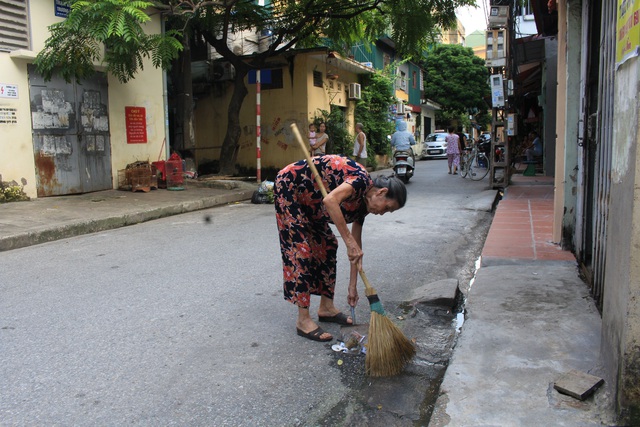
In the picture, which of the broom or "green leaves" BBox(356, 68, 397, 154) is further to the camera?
"green leaves" BBox(356, 68, 397, 154)

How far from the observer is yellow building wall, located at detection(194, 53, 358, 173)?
16156 millimetres

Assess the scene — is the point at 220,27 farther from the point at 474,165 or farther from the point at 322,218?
the point at 322,218

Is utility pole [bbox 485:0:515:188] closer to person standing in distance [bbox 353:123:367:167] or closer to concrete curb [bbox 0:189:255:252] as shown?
person standing in distance [bbox 353:123:367:167]

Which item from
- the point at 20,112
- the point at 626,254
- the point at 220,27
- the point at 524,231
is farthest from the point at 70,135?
the point at 626,254

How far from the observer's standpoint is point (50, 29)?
29.3 feet

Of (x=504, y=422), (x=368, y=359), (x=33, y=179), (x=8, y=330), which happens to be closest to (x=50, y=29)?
(x=33, y=179)

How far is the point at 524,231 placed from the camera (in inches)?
255

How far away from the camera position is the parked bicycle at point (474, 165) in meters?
14.9

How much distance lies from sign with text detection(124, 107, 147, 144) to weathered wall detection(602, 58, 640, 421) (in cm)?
1053

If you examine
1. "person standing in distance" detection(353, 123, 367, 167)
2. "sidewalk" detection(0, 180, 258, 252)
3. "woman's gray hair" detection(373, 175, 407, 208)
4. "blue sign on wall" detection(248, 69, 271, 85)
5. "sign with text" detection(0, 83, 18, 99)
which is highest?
"blue sign on wall" detection(248, 69, 271, 85)

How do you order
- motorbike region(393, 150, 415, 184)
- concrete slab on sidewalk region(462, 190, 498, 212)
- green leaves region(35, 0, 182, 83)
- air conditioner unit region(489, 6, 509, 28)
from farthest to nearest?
1. motorbike region(393, 150, 415, 184)
2. air conditioner unit region(489, 6, 509, 28)
3. concrete slab on sidewalk region(462, 190, 498, 212)
4. green leaves region(35, 0, 182, 83)

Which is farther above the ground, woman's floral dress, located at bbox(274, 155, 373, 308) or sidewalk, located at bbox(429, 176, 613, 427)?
woman's floral dress, located at bbox(274, 155, 373, 308)

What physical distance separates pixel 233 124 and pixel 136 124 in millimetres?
2950

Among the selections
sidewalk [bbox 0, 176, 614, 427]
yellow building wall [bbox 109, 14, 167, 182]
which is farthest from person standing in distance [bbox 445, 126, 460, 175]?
sidewalk [bbox 0, 176, 614, 427]
